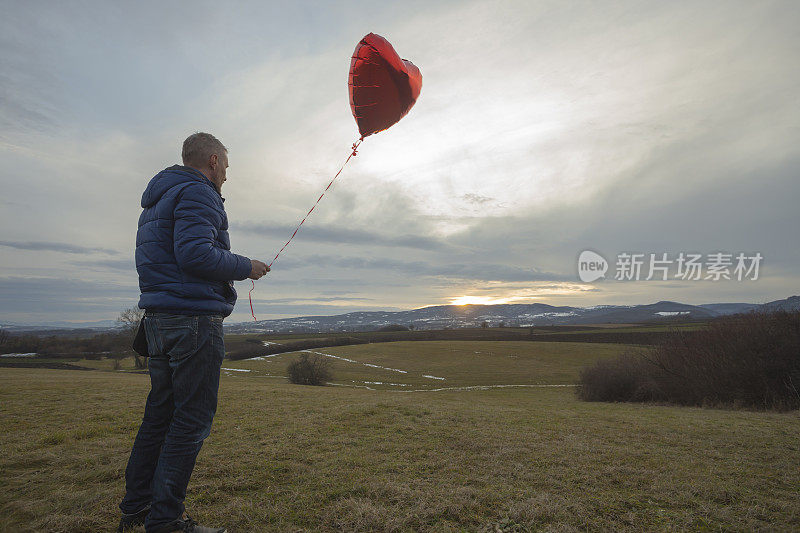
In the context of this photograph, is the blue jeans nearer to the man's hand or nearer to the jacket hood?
the man's hand

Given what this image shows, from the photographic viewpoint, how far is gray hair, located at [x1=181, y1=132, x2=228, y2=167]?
3.32m

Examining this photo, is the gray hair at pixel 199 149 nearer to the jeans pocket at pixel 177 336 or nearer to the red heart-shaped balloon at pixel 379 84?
the jeans pocket at pixel 177 336

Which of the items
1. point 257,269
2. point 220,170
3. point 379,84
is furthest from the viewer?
point 379,84

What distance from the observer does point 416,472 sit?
14.0 feet

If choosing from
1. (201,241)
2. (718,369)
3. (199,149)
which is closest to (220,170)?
(199,149)

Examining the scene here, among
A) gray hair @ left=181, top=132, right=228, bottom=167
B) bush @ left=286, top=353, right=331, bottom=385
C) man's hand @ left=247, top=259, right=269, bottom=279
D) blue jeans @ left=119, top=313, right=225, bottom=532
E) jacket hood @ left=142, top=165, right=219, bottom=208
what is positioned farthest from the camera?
bush @ left=286, top=353, right=331, bottom=385

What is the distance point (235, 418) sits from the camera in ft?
24.1

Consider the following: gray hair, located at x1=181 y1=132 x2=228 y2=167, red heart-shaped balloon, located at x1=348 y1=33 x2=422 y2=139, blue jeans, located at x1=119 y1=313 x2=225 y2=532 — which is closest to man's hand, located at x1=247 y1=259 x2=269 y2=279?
blue jeans, located at x1=119 y1=313 x2=225 y2=532

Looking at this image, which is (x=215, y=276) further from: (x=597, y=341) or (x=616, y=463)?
(x=597, y=341)

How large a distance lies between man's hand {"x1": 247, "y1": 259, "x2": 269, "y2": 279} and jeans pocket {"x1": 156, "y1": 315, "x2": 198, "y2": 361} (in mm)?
607

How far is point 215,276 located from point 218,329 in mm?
447

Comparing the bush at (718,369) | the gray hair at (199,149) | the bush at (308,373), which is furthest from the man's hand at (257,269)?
the bush at (308,373)

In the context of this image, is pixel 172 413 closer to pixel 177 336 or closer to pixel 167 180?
pixel 177 336

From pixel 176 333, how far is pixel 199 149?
162cm
